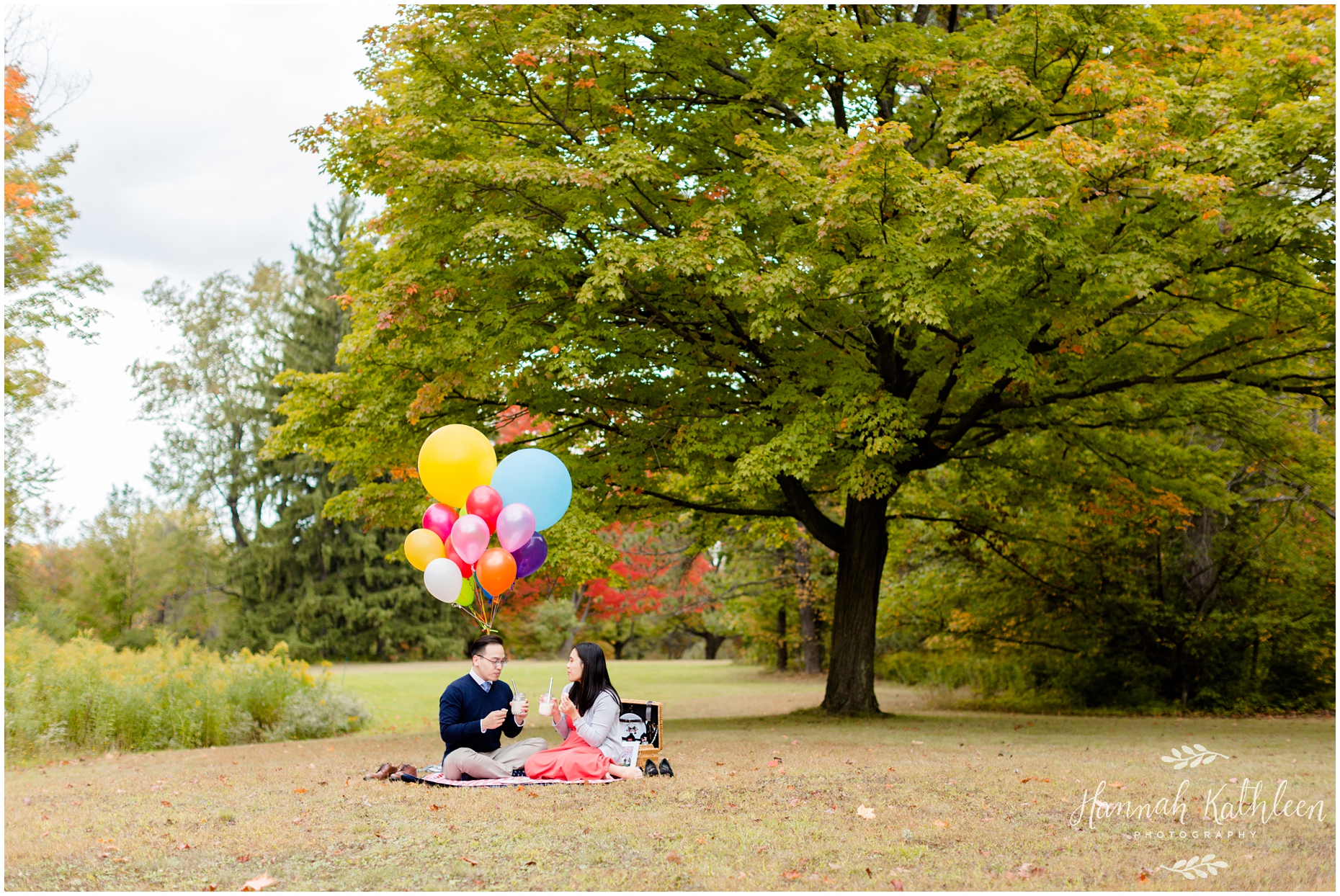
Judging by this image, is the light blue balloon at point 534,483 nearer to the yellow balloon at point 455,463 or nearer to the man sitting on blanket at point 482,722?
the yellow balloon at point 455,463

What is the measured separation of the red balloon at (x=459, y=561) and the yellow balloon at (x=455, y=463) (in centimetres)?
52

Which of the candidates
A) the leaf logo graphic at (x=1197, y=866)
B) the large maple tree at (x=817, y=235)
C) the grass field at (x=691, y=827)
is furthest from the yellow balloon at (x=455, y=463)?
the leaf logo graphic at (x=1197, y=866)

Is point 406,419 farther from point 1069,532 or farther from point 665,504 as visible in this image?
point 1069,532

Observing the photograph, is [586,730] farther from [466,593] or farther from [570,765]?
[466,593]

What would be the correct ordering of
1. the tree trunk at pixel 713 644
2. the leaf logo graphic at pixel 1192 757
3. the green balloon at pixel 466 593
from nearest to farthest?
the green balloon at pixel 466 593 → the leaf logo graphic at pixel 1192 757 → the tree trunk at pixel 713 644

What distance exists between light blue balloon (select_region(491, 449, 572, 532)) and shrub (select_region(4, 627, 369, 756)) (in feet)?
25.3

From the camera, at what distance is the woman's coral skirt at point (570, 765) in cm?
766

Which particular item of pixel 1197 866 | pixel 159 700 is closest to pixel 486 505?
pixel 1197 866

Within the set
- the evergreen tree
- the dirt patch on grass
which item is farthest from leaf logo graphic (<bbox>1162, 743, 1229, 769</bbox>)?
the evergreen tree

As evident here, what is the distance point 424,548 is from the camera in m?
8.48

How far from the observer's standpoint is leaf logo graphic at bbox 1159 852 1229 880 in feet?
15.8

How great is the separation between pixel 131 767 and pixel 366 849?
672 centimetres

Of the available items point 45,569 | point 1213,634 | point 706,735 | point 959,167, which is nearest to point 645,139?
point 959,167

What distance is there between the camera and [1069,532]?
18.0 metres
